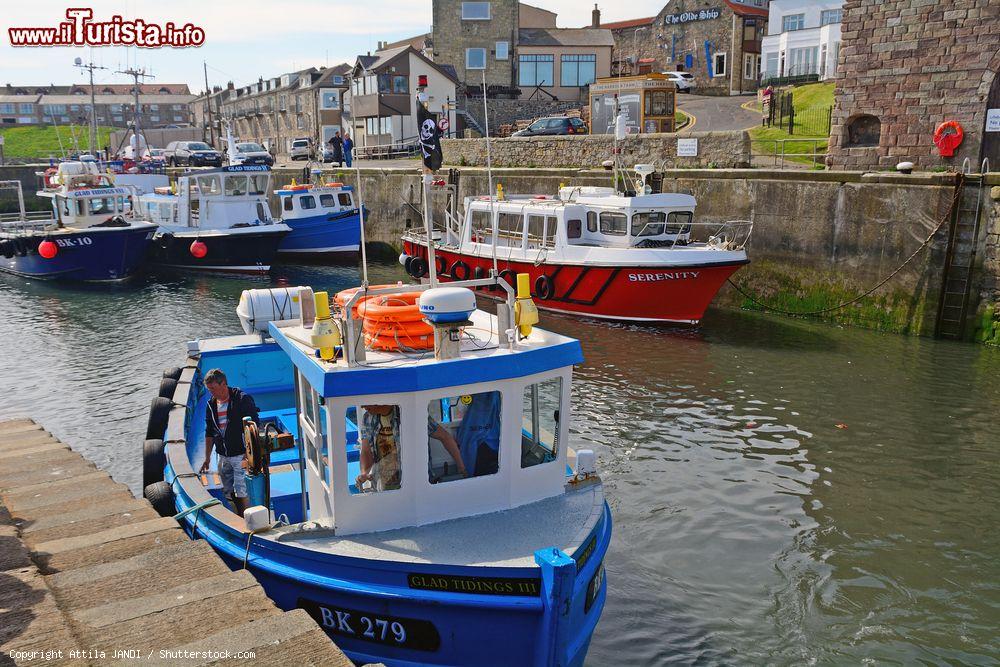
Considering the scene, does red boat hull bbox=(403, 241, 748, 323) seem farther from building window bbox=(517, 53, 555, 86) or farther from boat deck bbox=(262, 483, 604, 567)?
building window bbox=(517, 53, 555, 86)

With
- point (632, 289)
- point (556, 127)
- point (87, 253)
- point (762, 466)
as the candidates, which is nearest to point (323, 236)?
point (87, 253)

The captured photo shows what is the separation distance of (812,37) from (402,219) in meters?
29.3

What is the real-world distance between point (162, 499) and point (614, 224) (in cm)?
1396

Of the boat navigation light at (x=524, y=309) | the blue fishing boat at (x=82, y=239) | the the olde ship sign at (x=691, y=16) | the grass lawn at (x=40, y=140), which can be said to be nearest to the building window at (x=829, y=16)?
the the olde ship sign at (x=691, y=16)

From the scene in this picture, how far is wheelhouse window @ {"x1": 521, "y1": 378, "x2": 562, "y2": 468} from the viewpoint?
Answer: 7.05 m

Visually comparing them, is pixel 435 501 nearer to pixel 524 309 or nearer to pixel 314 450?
pixel 314 450

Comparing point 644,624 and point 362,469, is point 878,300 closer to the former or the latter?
point 644,624

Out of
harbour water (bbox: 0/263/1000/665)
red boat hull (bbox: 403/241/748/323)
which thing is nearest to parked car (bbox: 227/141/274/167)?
harbour water (bbox: 0/263/1000/665)

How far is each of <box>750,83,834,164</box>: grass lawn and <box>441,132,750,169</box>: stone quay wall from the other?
92cm

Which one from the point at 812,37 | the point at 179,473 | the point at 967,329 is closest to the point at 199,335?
the point at 179,473

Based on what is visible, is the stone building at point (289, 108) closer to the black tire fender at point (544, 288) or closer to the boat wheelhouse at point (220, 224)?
the boat wheelhouse at point (220, 224)

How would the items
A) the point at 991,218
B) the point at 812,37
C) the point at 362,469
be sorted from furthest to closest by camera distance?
the point at 812,37 < the point at 991,218 < the point at 362,469

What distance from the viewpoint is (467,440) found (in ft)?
22.1

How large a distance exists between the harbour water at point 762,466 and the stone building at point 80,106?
87192 mm
